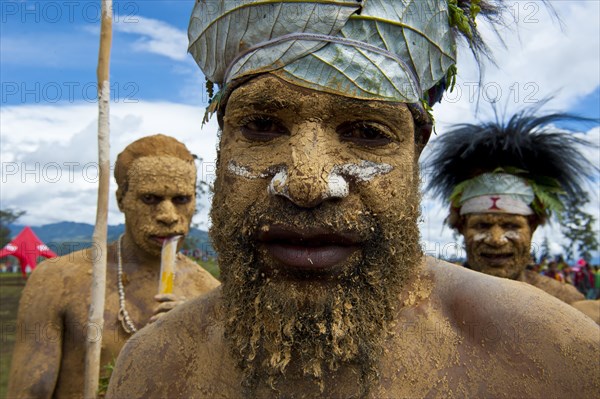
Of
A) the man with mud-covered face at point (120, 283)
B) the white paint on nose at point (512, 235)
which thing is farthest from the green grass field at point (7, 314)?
the white paint on nose at point (512, 235)

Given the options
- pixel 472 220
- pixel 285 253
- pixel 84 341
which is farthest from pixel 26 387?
pixel 472 220

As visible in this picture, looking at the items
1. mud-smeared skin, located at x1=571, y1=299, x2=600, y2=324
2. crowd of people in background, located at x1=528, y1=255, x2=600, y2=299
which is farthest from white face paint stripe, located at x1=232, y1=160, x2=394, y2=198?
crowd of people in background, located at x1=528, y1=255, x2=600, y2=299

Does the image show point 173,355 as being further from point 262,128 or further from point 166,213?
point 166,213

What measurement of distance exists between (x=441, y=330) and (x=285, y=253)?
2.18 feet

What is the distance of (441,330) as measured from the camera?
2.25 metres

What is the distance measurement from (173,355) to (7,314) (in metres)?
14.9

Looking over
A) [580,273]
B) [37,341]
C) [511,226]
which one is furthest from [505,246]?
[580,273]

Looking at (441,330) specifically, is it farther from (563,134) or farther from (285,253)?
(563,134)

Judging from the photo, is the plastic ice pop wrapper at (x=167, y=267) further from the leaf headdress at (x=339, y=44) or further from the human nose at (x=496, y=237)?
the human nose at (x=496, y=237)

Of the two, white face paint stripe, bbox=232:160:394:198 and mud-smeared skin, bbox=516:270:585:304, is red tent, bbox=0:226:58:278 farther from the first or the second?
white face paint stripe, bbox=232:160:394:198

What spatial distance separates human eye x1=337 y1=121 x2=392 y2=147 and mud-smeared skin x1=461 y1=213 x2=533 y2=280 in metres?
4.16

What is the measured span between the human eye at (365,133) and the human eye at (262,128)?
0.20 m

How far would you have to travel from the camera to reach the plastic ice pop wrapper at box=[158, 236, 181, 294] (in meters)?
4.18

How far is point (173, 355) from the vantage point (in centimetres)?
248
